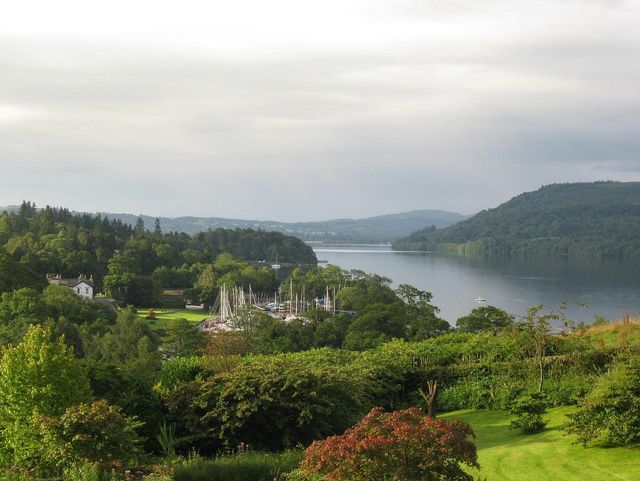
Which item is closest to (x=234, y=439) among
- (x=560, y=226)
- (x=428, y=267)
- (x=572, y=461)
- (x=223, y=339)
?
(x=572, y=461)

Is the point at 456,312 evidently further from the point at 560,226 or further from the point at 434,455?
the point at 560,226

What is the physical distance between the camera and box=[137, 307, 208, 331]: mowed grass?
195 ft

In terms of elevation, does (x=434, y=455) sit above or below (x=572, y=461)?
above

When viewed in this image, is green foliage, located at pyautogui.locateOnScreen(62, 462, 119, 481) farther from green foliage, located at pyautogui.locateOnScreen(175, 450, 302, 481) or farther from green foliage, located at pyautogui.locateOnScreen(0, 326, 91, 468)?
green foliage, located at pyautogui.locateOnScreen(0, 326, 91, 468)

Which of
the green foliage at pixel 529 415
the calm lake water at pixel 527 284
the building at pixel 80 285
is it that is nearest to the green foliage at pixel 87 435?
the green foliage at pixel 529 415

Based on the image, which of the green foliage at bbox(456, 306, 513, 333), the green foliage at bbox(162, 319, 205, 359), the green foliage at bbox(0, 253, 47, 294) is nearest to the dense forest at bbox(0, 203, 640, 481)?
the green foliage at bbox(162, 319, 205, 359)

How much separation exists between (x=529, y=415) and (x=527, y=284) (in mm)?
85372

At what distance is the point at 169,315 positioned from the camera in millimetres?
65875

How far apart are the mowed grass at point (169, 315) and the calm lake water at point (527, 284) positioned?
74.3ft

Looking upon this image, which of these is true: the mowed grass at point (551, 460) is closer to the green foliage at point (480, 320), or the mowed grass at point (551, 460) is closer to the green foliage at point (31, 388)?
the green foliage at point (31, 388)

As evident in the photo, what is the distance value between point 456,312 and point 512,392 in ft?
169

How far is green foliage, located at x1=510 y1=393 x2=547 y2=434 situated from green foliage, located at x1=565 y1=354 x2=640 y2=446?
2.06m

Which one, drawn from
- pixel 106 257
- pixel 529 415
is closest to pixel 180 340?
pixel 529 415

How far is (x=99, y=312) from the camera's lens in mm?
52688
